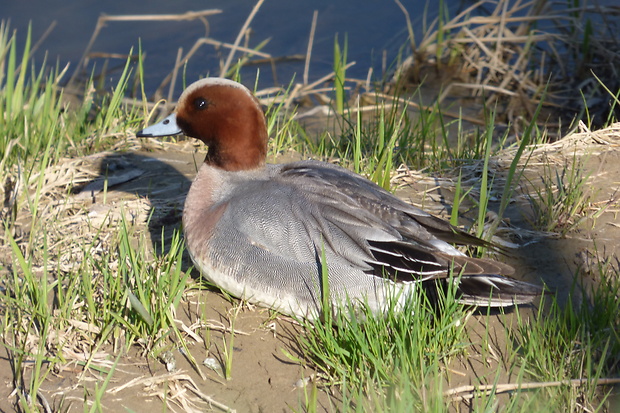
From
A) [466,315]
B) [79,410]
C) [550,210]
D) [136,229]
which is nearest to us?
[79,410]

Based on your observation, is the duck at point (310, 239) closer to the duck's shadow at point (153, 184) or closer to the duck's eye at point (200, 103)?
the duck's eye at point (200, 103)

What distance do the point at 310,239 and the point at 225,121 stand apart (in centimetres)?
74

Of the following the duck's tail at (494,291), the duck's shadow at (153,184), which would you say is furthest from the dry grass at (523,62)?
the duck's tail at (494,291)

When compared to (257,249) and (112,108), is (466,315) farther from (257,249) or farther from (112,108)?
(112,108)

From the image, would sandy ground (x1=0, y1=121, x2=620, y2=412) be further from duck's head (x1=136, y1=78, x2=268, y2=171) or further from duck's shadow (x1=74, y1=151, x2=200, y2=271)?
duck's head (x1=136, y1=78, x2=268, y2=171)

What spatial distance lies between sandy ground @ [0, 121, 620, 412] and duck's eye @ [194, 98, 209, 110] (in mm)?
607

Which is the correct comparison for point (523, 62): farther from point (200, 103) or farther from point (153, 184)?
point (200, 103)

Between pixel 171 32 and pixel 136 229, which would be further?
pixel 171 32

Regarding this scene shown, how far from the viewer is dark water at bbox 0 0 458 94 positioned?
692 cm

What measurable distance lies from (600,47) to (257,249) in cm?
417

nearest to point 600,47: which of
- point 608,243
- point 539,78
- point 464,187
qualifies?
point 539,78

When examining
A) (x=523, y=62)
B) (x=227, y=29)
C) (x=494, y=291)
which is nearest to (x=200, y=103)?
(x=494, y=291)

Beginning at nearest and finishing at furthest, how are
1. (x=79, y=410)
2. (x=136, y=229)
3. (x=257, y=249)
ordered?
(x=79, y=410) → (x=257, y=249) → (x=136, y=229)

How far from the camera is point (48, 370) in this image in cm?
247
